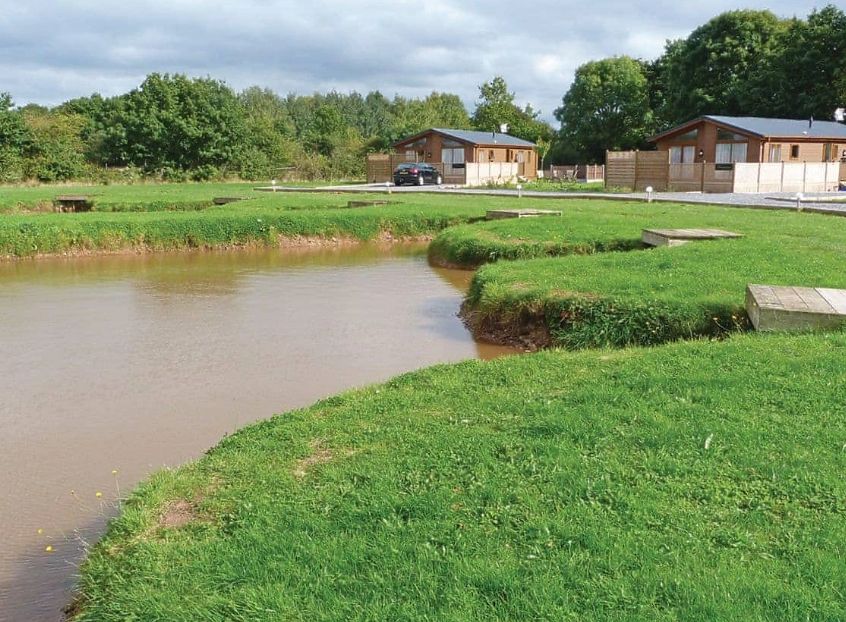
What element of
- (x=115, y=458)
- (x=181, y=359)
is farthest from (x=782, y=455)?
(x=181, y=359)

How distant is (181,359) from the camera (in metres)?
8.77

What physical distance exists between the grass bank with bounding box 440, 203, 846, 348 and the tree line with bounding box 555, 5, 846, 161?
122 ft

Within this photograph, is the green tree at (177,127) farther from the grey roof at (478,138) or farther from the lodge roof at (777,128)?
the lodge roof at (777,128)

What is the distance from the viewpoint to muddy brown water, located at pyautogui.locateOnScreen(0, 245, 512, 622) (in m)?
5.00

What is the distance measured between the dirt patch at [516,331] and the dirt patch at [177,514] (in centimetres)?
520

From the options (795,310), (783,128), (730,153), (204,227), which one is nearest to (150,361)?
(795,310)

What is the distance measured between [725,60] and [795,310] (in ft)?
163

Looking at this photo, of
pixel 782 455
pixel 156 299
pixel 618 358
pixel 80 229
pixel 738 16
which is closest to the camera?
pixel 782 455

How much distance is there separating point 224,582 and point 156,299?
10.2 metres

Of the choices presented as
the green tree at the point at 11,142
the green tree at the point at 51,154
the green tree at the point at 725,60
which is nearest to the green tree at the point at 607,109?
the green tree at the point at 725,60

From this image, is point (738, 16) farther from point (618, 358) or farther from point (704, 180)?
point (618, 358)

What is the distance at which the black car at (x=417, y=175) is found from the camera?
43.2 m

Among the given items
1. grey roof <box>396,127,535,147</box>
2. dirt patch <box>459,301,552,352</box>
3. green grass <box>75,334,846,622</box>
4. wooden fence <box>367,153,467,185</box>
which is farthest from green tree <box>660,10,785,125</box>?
green grass <box>75,334,846,622</box>

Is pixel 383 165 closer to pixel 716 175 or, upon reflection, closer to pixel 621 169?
pixel 621 169
